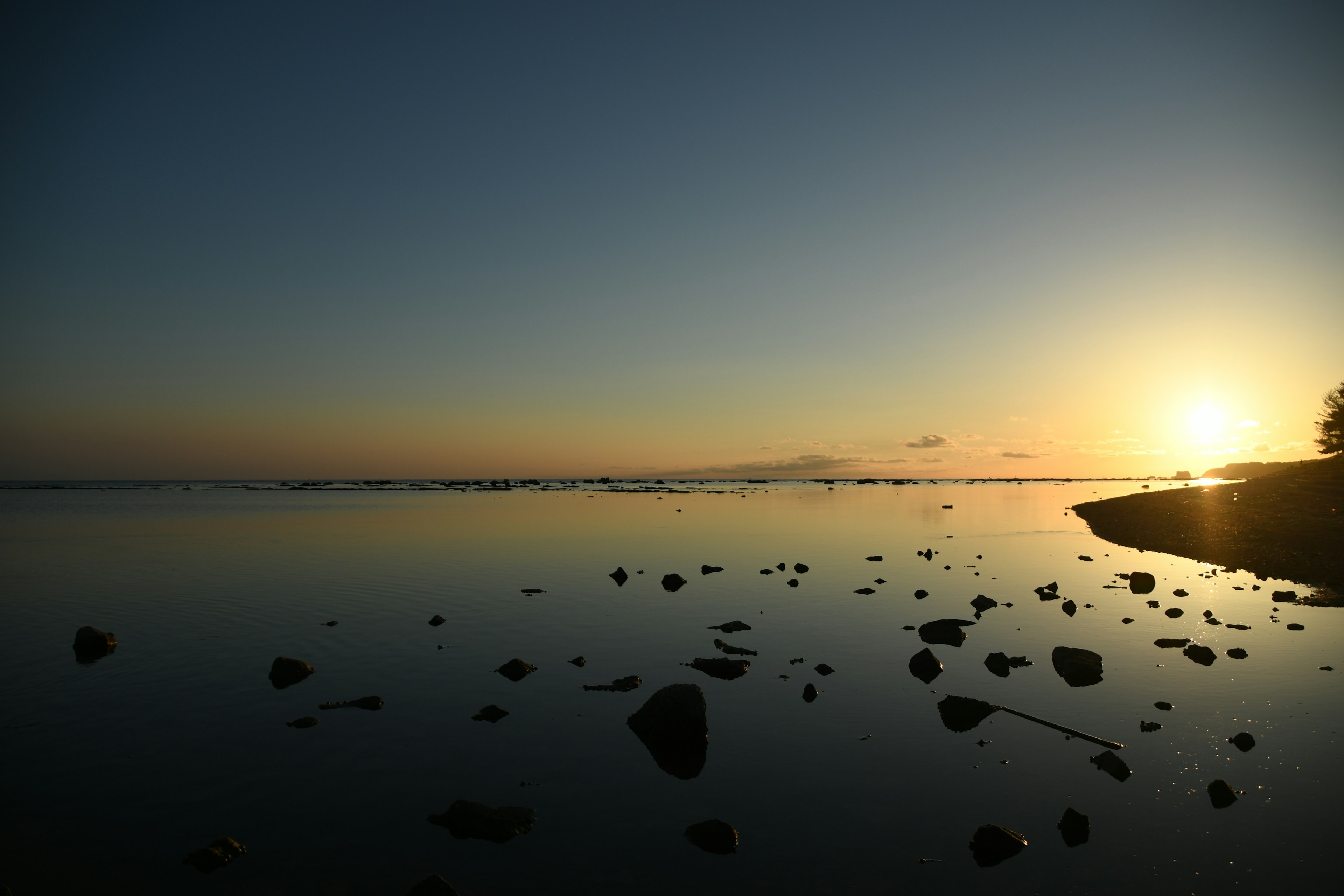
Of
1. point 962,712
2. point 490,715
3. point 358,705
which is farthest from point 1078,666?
point 358,705

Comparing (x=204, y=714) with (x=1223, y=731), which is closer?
(x=1223, y=731)

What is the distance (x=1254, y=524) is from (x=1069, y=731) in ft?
148

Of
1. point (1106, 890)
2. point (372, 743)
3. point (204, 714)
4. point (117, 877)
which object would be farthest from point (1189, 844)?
point (204, 714)

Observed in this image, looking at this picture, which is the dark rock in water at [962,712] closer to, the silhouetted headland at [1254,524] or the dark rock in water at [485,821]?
the dark rock in water at [485,821]

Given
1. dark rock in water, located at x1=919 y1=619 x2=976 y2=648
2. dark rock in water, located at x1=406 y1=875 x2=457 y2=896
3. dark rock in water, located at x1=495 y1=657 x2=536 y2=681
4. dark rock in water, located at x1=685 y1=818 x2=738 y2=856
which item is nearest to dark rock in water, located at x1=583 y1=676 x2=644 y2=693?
dark rock in water, located at x1=495 y1=657 x2=536 y2=681

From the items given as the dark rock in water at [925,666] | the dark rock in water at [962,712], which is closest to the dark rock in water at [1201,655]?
the dark rock in water at [925,666]

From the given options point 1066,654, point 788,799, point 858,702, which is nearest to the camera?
point 788,799

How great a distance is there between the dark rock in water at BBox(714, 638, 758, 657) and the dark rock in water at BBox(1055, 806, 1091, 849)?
11204mm

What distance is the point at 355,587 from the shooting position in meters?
33.6

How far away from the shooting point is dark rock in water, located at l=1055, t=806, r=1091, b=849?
10742 mm

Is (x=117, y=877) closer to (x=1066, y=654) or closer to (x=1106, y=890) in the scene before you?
(x=1106, y=890)

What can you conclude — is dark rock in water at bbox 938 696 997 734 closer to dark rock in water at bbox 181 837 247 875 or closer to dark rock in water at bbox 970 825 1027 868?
dark rock in water at bbox 970 825 1027 868

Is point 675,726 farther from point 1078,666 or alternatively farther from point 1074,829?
point 1078,666

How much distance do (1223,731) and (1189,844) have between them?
609cm
